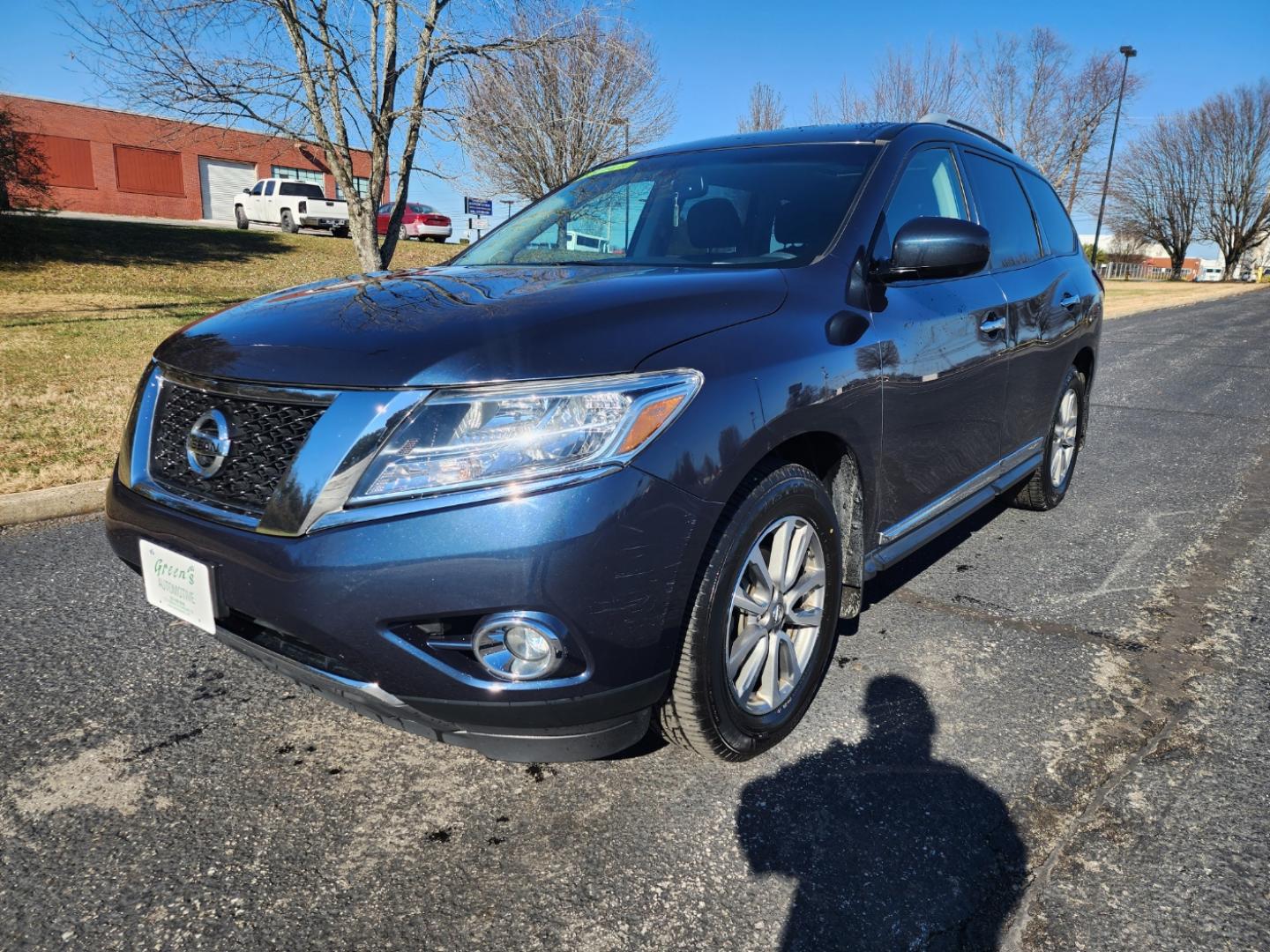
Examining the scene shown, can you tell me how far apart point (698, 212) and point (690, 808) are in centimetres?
207

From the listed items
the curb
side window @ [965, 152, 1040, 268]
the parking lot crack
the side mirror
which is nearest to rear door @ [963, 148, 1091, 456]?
side window @ [965, 152, 1040, 268]

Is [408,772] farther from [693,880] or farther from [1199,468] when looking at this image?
[1199,468]

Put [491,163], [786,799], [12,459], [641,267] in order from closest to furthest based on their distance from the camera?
[786,799]
[641,267]
[12,459]
[491,163]

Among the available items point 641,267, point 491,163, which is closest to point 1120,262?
point 491,163

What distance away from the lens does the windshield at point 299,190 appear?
30.8 m

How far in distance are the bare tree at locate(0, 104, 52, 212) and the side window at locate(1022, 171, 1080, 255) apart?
16848mm

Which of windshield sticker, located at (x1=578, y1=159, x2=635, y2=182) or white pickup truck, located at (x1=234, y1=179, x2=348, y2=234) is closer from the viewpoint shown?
windshield sticker, located at (x1=578, y1=159, x2=635, y2=182)

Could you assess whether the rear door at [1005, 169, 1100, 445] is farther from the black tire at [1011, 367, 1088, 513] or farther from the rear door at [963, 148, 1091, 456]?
the black tire at [1011, 367, 1088, 513]

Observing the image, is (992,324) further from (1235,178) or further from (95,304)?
(1235,178)

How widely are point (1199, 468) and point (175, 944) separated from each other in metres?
6.50

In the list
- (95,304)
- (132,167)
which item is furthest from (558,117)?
(132,167)

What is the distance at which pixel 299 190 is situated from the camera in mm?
30812

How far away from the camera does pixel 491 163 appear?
19.4 meters

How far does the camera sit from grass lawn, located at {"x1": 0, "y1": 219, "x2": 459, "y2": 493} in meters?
5.52
